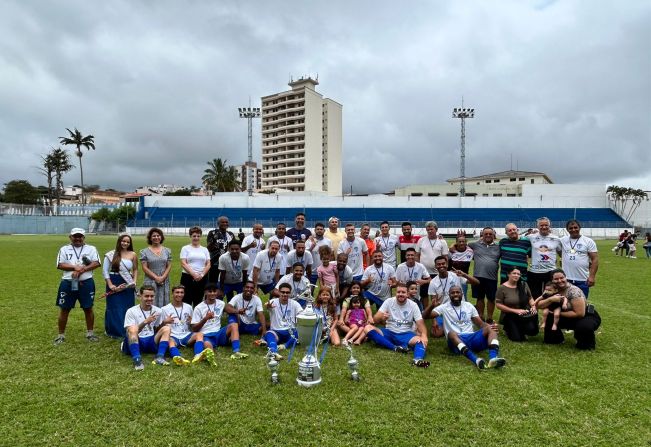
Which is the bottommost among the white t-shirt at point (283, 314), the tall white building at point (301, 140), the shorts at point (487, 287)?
the white t-shirt at point (283, 314)

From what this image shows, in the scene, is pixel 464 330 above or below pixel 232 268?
below

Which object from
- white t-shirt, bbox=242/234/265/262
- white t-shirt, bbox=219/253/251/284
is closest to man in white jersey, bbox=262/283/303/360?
white t-shirt, bbox=219/253/251/284

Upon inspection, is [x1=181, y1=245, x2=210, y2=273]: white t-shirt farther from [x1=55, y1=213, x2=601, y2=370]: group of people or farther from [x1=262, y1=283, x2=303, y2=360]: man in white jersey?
[x1=262, y1=283, x2=303, y2=360]: man in white jersey

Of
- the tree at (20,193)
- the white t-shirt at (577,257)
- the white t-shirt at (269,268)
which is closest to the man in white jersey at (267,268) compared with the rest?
the white t-shirt at (269,268)

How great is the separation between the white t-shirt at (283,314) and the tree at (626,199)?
217ft

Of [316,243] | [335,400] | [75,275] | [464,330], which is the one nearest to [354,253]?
[316,243]

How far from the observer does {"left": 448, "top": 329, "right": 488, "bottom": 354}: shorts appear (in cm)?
572

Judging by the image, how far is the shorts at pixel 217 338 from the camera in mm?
5922

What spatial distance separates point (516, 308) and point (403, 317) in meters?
1.87

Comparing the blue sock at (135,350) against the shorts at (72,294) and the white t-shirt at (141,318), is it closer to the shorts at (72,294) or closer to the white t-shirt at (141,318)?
the white t-shirt at (141,318)

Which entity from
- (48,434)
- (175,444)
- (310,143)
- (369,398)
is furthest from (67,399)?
(310,143)

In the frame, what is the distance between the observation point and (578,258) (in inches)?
271

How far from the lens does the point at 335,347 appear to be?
6109 mm

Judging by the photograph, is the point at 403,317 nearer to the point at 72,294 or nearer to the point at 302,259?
the point at 302,259
